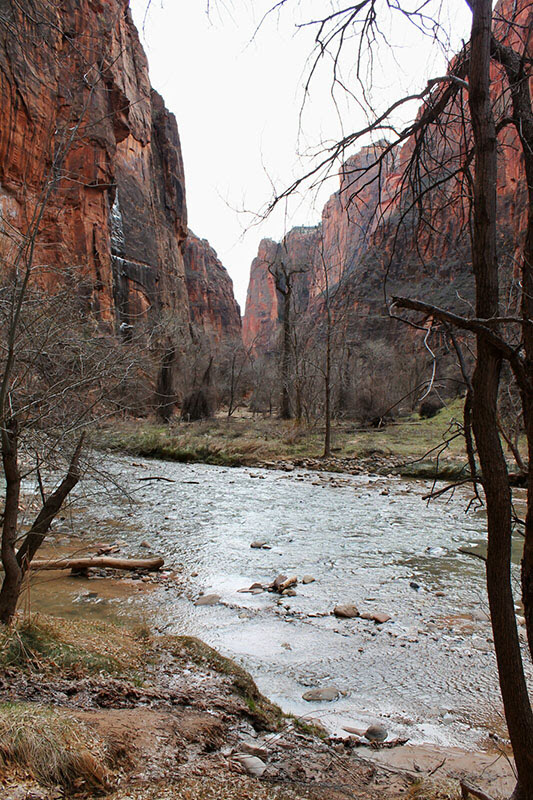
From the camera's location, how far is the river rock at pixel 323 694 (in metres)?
3.48

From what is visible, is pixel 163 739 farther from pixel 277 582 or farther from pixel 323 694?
pixel 277 582

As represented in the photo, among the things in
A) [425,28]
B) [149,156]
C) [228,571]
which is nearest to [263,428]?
[228,571]

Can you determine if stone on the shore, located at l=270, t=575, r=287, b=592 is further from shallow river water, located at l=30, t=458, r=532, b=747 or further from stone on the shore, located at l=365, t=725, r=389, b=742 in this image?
stone on the shore, located at l=365, t=725, r=389, b=742

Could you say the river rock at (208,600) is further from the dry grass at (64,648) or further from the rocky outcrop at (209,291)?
the rocky outcrop at (209,291)

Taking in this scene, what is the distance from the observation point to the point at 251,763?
229 centimetres

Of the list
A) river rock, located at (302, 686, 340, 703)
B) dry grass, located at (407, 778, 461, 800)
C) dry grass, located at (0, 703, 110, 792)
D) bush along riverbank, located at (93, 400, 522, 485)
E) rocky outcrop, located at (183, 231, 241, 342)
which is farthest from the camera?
rocky outcrop, located at (183, 231, 241, 342)

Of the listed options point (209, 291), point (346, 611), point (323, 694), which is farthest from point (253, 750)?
point (209, 291)

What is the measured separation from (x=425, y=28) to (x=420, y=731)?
12.6 feet

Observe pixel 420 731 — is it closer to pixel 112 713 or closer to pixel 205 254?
pixel 112 713

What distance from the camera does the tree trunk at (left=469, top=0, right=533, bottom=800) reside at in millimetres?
1718

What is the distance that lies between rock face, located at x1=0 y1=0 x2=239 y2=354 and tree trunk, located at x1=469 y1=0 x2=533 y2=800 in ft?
4.11

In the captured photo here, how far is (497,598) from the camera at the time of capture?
176 centimetres

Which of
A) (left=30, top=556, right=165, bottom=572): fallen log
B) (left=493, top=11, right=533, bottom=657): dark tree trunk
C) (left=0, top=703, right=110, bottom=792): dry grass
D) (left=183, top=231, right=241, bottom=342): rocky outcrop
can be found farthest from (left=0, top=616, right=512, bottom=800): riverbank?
(left=183, top=231, right=241, bottom=342): rocky outcrop

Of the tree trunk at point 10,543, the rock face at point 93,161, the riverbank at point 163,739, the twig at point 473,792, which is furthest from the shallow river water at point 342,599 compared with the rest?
the rock face at point 93,161
